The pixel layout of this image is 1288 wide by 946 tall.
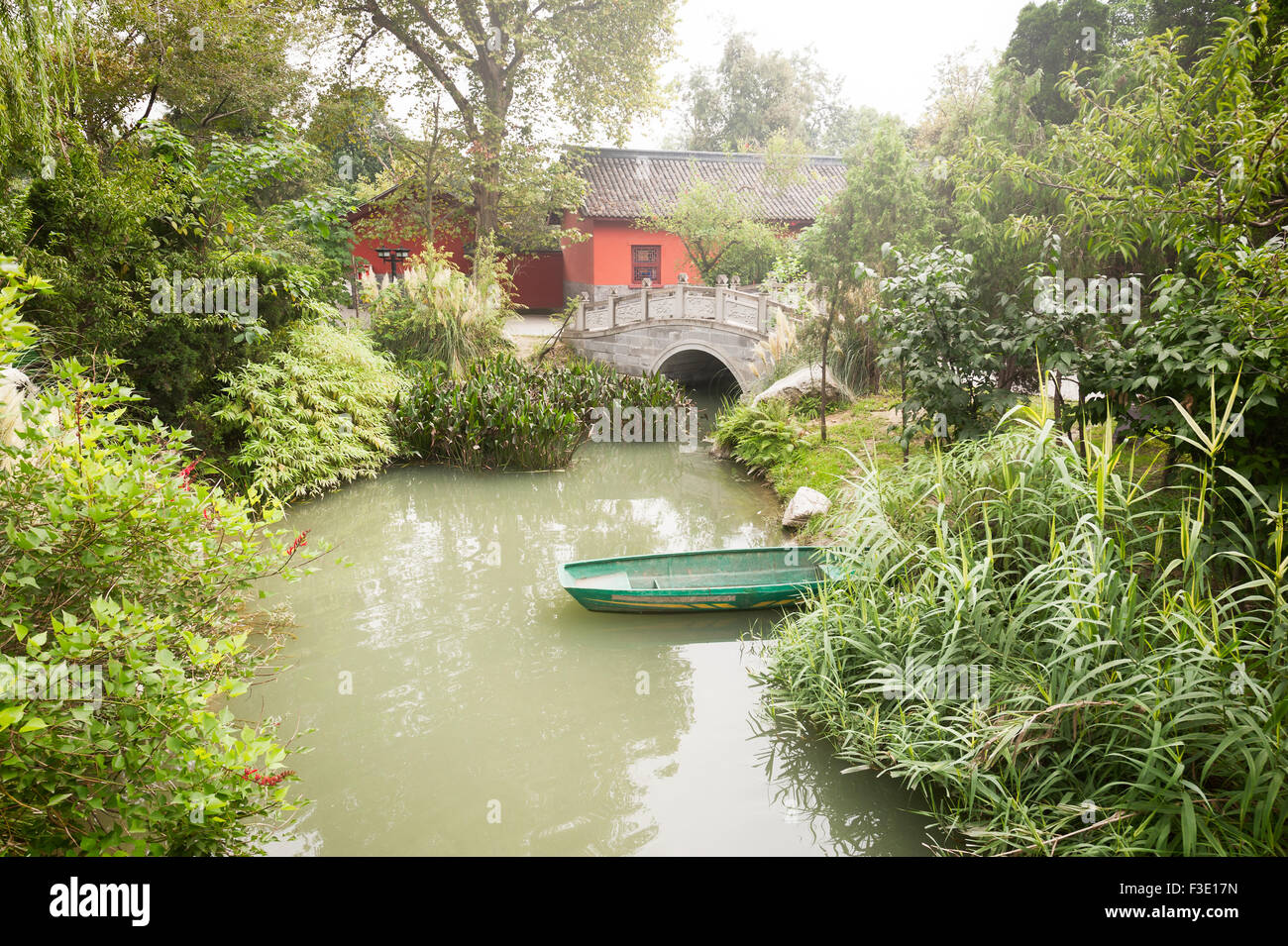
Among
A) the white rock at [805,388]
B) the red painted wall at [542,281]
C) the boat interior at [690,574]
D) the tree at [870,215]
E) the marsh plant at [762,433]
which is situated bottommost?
the boat interior at [690,574]

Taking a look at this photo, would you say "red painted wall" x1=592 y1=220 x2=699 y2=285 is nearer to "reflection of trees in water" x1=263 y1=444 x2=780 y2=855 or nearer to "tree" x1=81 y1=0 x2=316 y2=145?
"tree" x1=81 y1=0 x2=316 y2=145

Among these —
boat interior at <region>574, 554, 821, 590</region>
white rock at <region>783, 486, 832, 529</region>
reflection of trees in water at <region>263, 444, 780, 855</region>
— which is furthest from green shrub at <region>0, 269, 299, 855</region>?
white rock at <region>783, 486, 832, 529</region>

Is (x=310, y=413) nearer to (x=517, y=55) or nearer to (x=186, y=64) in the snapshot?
(x=186, y=64)

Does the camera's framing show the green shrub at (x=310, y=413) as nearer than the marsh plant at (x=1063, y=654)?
No

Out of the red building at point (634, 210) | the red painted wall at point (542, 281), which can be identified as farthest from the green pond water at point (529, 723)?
the red painted wall at point (542, 281)

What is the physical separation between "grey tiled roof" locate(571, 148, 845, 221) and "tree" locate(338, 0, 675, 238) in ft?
7.42

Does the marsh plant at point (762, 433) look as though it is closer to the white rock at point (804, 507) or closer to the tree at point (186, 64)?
the white rock at point (804, 507)

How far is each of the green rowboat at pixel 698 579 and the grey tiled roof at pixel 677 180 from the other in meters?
13.6

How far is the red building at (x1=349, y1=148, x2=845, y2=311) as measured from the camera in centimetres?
1845

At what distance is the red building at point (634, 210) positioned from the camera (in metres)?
18.5

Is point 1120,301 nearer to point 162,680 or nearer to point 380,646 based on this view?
point 380,646

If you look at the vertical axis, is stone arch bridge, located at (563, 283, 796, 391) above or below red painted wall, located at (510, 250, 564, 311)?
below

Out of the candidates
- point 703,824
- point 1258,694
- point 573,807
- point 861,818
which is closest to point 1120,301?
point 1258,694

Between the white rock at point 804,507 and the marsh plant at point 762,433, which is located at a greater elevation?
the marsh plant at point 762,433
